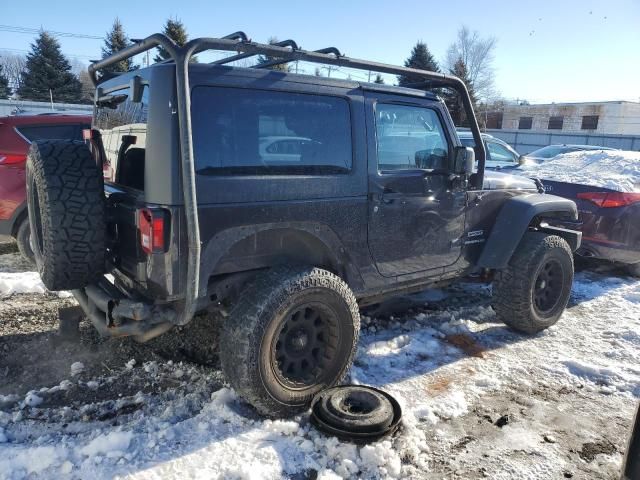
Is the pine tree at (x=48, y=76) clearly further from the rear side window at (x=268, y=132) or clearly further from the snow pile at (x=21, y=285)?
the rear side window at (x=268, y=132)

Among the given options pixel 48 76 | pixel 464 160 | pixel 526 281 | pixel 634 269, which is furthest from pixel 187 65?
pixel 48 76

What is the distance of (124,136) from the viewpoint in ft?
9.84

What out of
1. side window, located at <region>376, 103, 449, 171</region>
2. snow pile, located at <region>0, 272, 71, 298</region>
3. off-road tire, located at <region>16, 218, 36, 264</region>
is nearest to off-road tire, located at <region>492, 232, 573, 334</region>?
side window, located at <region>376, 103, 449, 171</region>

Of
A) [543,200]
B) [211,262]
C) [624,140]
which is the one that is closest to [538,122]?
[624,140]

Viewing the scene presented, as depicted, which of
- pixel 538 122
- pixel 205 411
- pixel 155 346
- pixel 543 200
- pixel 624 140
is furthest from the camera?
pixel 538 122

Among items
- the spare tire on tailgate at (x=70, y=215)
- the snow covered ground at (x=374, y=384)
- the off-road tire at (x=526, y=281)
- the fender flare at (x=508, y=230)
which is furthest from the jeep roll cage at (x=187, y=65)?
the off-road tire at (x=526, y=281)

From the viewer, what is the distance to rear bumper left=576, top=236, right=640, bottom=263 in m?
5.72

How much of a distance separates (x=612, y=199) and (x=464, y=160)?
3092mm

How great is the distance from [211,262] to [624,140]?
Answer: 3304cm

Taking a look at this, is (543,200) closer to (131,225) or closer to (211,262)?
(211,262)

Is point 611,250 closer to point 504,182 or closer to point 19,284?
point 504,182

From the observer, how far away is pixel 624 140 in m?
29.1

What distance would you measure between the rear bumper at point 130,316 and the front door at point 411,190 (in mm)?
1450

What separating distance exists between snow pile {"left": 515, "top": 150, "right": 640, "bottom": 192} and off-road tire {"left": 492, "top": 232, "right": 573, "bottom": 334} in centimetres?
197
